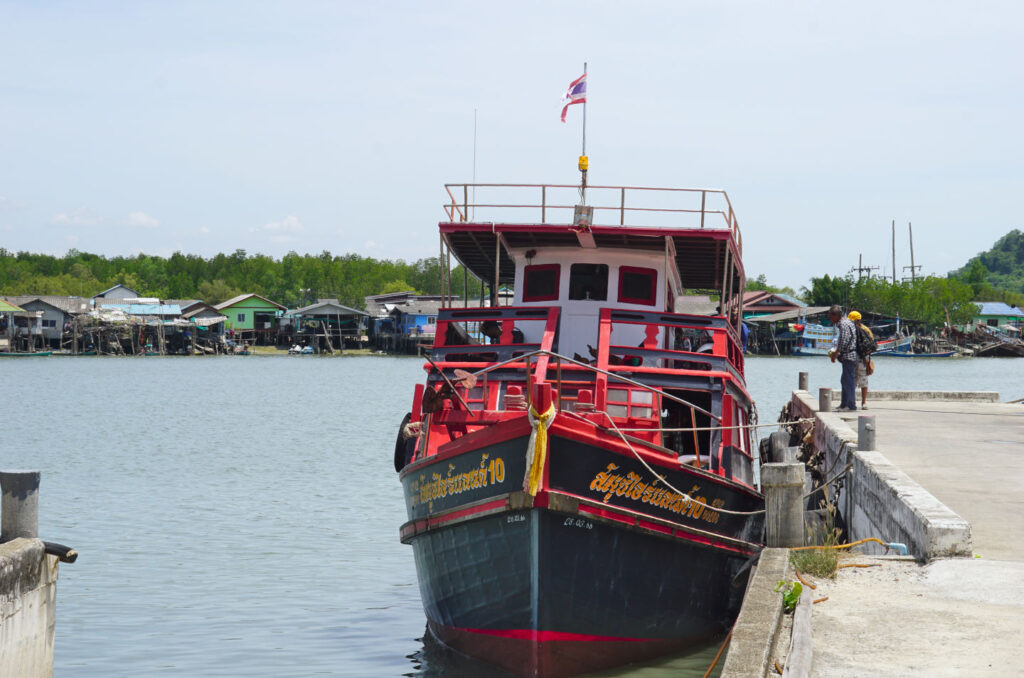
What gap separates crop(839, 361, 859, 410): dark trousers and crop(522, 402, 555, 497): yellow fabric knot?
35.9 ft

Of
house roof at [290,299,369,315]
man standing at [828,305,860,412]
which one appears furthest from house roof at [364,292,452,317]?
man standing at [828,305,860,412]

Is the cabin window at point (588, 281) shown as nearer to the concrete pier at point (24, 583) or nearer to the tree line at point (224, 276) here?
the concrete pier at point (24, 583)

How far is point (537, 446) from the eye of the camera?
31.8ft

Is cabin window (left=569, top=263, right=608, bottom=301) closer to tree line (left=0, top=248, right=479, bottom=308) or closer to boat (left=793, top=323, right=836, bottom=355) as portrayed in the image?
boat (left=793, top=323, right=836, bottom=355)

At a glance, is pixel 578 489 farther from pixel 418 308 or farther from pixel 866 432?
pixel 418 308

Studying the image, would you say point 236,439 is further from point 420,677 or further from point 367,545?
point 420,677

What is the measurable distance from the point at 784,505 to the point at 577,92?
871 cm

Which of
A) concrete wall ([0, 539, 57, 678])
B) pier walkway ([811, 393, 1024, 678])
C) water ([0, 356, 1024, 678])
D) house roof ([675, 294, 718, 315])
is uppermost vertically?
house roof ([675, 294, 718, 315])

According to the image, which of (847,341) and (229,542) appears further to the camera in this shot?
(229,542)

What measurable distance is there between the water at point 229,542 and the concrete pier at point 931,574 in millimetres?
2995

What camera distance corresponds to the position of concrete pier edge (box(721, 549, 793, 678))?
20.5 feet

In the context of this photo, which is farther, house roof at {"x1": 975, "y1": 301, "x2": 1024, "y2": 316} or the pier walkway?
house roof at {"x1": 975, "y1": 301, "x2": 1024, "y2": 316}

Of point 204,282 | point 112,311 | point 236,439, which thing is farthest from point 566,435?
point 204,282

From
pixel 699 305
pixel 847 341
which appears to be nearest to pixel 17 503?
pixel 847 341
